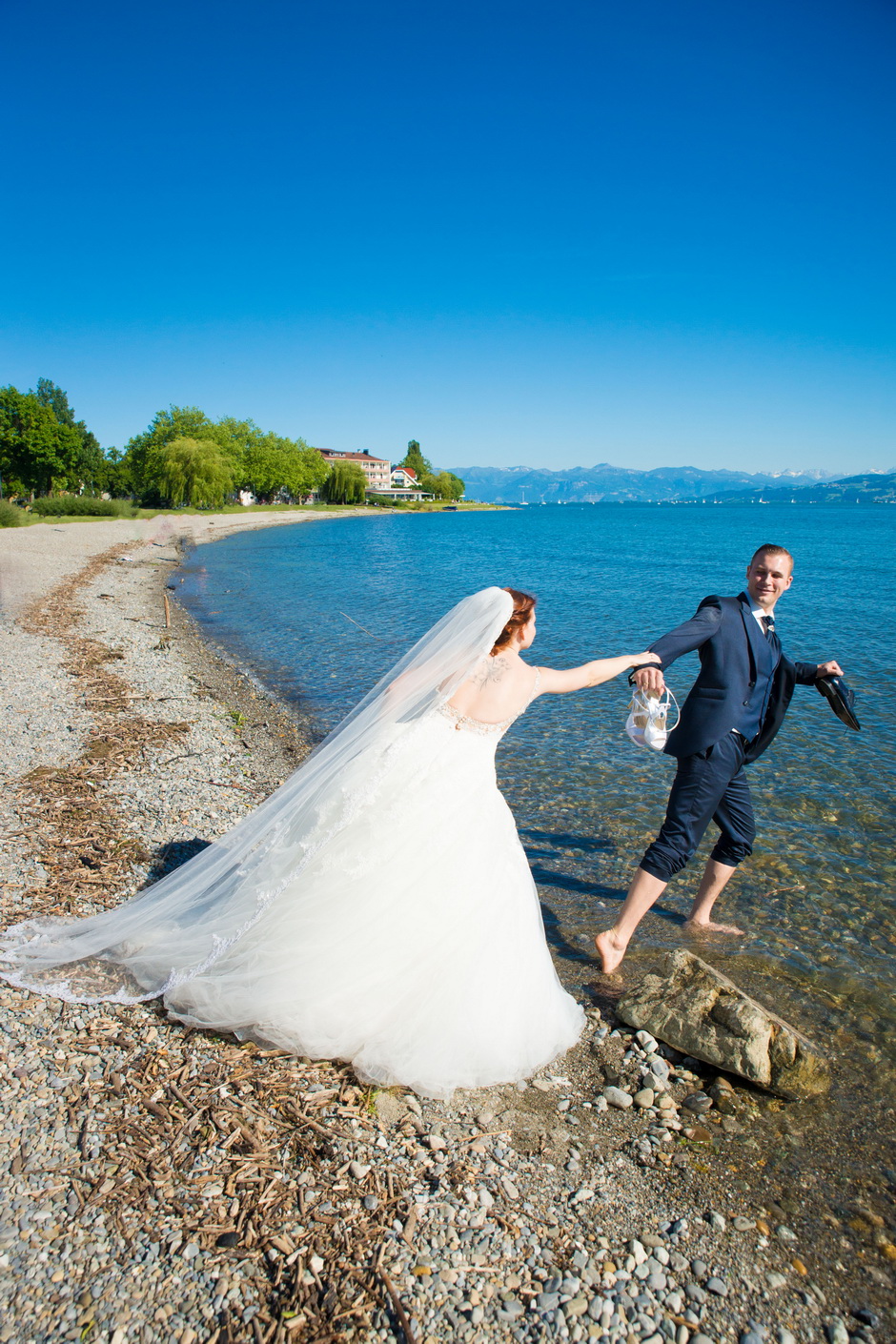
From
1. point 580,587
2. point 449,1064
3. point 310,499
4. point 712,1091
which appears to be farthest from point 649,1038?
point 310,499

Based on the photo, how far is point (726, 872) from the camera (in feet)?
17.8

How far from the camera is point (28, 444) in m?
65.5

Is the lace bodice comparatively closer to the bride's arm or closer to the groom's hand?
the bride's arm

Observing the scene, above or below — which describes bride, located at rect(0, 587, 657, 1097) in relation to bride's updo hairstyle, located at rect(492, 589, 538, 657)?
below

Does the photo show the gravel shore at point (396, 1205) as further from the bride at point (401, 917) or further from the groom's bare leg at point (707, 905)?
the groom's bare leg at point (707, 905)

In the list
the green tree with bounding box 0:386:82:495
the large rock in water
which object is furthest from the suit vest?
the green tree with bounding box 0:386:82:495

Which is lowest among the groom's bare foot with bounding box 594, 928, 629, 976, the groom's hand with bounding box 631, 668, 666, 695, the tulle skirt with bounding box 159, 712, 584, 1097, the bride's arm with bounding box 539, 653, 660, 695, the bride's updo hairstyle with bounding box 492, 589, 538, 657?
the groom's bare foot with bounding box 594, 928, 629, 976

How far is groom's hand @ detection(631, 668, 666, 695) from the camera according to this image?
434 cm

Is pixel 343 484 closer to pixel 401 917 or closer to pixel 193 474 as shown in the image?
pixel 193 474

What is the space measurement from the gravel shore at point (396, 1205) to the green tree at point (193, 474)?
79553 mm

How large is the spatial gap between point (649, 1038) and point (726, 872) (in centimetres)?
166

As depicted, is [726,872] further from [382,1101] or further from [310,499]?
[310,499]

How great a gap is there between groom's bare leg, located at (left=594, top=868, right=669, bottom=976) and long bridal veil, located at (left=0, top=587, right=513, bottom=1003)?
6.60ft

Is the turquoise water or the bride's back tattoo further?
the turquoise water
